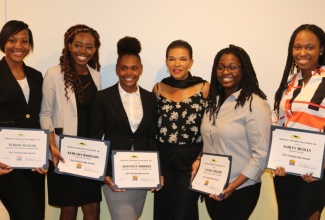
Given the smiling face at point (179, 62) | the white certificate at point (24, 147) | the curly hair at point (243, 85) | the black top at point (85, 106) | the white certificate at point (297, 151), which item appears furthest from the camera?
the smiling face at point (179, 62)

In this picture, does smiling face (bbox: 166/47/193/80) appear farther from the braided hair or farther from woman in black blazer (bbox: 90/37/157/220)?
→ the braided hair

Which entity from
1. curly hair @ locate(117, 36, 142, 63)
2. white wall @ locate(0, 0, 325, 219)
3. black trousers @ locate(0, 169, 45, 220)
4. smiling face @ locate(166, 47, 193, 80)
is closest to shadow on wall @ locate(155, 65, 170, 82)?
white wall @ locate(0, 0, 325, 219)

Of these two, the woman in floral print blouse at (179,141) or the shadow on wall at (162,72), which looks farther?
the shadow on wall at (162,72)

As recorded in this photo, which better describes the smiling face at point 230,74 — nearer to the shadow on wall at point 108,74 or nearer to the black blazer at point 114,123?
the black blazer at point 114,123

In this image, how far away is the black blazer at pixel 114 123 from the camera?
2643 mm

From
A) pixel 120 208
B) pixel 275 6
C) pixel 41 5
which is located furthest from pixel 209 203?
pixel 41 5

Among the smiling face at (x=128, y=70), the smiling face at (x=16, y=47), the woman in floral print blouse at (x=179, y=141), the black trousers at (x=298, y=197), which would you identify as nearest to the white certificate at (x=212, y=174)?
the woman in floral print blouse at (x=179, y=141)

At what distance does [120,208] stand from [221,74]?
1.22m

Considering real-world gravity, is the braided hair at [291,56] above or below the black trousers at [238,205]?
above

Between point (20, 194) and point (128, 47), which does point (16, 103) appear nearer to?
point (20, 194)

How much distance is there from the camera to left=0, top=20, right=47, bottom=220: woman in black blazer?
262 centimetres

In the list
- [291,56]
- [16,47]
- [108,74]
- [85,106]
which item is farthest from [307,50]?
[16,47]

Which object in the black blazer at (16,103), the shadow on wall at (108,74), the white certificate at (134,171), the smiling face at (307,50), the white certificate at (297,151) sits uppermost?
the smiling face at (307,50)

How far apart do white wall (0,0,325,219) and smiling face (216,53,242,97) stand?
3.42 feet
